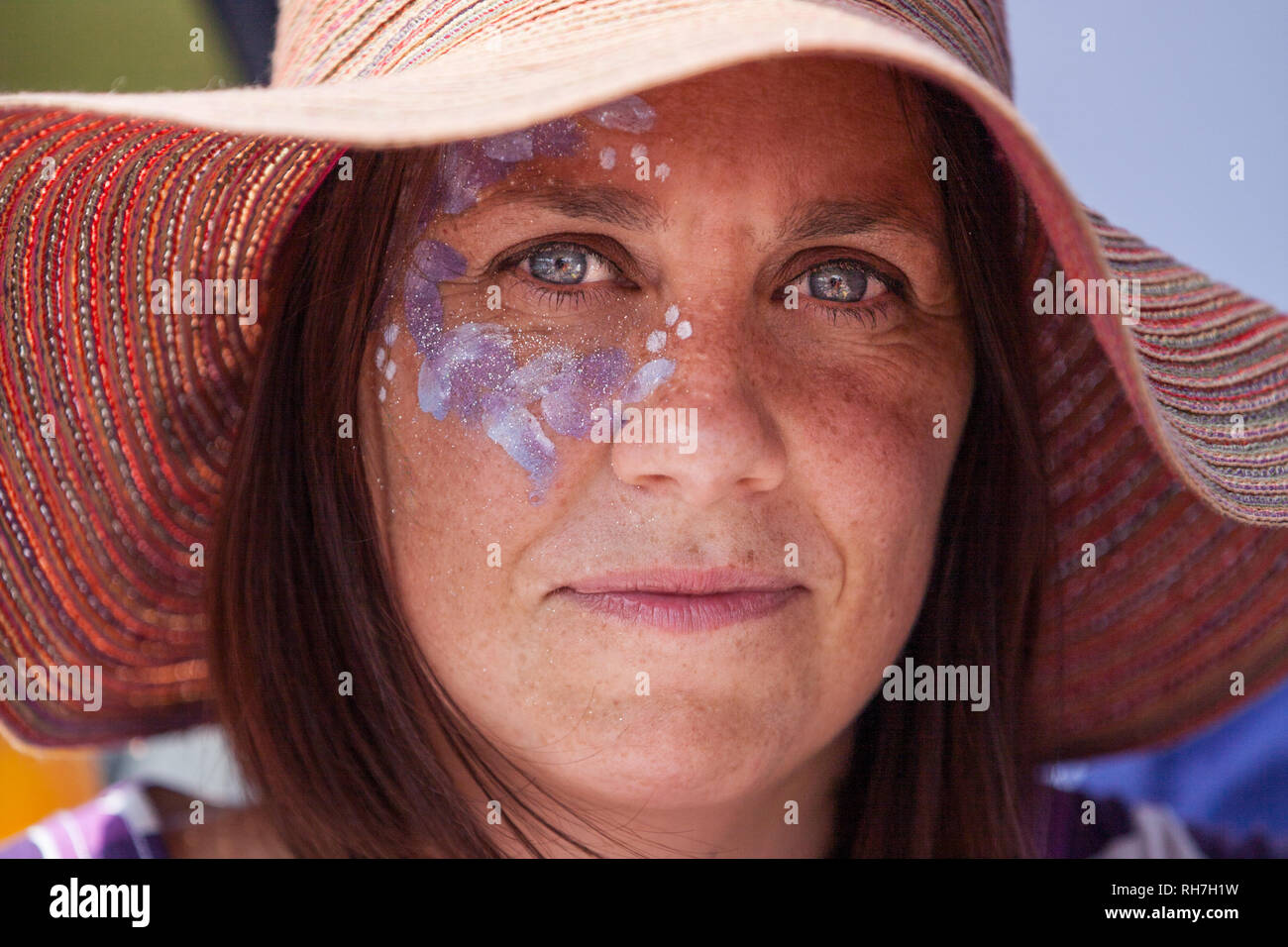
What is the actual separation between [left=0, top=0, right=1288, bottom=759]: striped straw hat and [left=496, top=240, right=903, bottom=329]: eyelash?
0.17m

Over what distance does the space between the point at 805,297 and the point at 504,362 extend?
0.98ft

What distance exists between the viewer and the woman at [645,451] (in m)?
1.00

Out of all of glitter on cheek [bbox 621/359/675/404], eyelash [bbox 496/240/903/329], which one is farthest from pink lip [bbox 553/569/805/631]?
eyelash [bbox 496/240/903/329]

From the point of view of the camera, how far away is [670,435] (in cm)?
97

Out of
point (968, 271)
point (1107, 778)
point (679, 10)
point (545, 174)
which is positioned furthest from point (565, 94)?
point (1107, 778)

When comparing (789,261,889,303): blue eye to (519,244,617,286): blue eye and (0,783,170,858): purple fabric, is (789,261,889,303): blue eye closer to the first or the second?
(519,244,617,286): blue eye

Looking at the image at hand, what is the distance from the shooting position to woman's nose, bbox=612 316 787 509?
0.96 meters

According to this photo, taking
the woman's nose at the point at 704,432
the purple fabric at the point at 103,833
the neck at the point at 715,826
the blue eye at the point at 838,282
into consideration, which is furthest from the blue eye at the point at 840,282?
the purple fabric at the point at 103,833

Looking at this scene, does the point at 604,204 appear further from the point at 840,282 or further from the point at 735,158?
the point at 840,282

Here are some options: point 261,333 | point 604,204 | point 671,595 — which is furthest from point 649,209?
point 261,333

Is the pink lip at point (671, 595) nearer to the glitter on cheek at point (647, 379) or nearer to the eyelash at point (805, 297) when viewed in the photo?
the glitter on cheek at point (647, 379)
